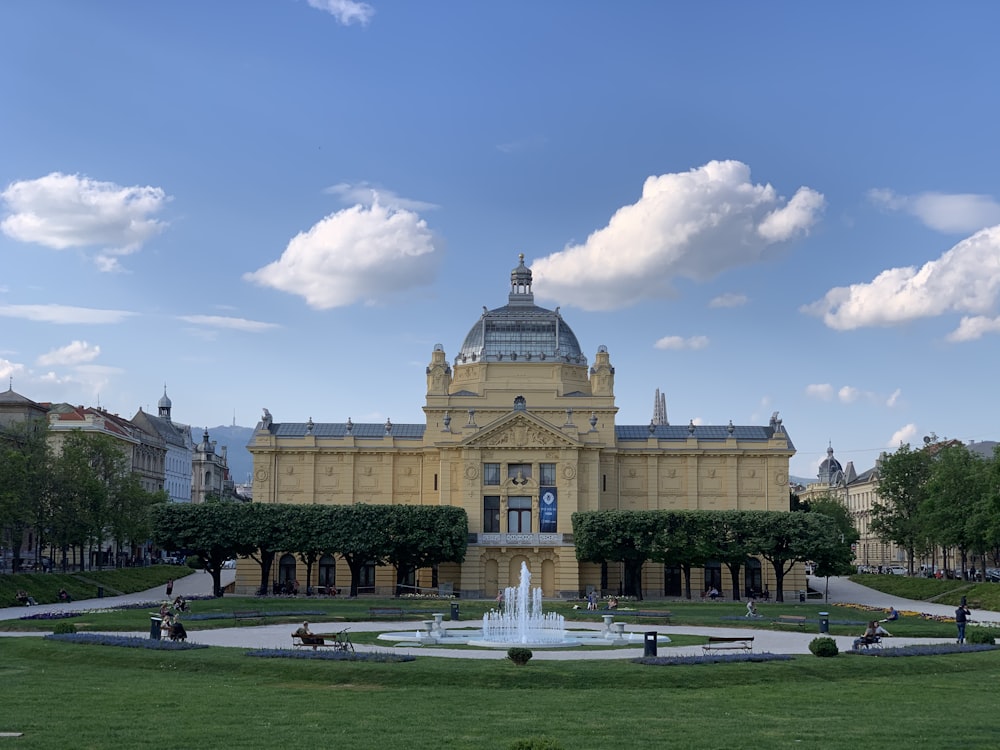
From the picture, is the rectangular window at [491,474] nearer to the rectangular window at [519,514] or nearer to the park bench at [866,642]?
the rectangular window at [519,514]

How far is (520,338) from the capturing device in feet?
356

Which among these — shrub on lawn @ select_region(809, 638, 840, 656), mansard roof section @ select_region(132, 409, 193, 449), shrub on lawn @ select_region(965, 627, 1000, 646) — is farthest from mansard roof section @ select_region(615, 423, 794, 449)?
mansard roof section @ select_region(132, 409, 193, 449)

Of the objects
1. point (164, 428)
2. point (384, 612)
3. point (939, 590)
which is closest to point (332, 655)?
point (384, 612)

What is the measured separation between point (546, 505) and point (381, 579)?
53.7 feet

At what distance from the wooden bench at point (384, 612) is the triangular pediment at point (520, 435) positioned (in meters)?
30.8

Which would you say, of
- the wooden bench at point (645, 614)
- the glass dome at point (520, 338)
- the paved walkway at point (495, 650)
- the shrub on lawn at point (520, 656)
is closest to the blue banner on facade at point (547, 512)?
the glass dome at point (520, 338)

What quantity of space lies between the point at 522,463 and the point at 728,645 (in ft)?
171

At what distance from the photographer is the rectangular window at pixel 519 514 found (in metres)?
101

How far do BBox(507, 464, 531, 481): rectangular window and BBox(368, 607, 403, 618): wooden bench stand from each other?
3083 cm

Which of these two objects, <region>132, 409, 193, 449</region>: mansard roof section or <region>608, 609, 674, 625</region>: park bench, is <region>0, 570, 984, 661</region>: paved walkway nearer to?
<region>608, 609, 674, 625</region>: park bench

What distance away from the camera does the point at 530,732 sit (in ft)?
91.6

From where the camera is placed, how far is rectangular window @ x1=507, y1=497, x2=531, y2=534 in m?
101

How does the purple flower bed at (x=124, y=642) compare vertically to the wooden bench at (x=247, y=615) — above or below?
above

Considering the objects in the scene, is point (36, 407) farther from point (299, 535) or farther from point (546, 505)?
point (546, 505)
